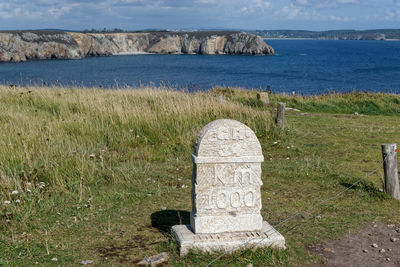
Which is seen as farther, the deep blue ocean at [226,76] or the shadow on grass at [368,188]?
the deep blue ocean at [226,76]

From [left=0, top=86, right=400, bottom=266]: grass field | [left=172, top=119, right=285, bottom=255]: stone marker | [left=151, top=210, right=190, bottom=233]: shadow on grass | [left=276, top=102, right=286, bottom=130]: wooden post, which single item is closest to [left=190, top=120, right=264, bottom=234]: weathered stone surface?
[left=172, top=119, right=285, bottom=255]: stone marker

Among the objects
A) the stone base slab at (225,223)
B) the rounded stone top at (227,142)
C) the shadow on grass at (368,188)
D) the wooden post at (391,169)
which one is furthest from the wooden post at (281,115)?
the rounded stone top at (227,142)

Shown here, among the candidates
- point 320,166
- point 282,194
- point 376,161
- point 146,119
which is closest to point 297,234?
point 282,194

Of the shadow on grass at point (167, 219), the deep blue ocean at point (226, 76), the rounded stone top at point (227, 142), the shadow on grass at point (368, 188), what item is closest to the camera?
the rounded stone top at point (227, 142)

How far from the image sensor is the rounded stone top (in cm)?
565

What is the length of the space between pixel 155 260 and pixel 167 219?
165 cm

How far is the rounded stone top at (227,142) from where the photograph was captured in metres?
5.65

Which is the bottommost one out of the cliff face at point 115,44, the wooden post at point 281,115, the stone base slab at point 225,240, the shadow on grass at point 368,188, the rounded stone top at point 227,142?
the shadow on grass at point 368,188

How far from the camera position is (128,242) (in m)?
6.24

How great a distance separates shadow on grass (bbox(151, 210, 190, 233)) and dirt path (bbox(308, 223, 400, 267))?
82.0 inches

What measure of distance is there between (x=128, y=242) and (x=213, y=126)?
212 centimetres

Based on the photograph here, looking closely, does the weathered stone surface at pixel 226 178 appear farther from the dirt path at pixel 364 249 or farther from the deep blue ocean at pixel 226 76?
the deep blue ocean at pixel 226 76

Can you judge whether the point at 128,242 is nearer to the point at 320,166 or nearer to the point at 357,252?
the point at 357,252

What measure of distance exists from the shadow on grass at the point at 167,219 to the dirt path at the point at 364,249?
82.0 inches
